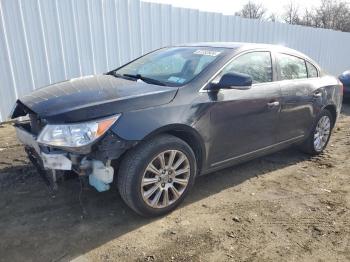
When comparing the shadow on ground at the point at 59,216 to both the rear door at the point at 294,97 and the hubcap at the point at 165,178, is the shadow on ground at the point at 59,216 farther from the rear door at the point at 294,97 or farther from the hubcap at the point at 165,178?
the rear door at the point at 294,97

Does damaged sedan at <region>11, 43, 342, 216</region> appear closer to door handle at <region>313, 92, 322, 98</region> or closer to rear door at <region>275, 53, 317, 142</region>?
rear door at <region>275, 53, 317, 142</region>

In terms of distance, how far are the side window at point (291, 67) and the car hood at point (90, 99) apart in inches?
70.7

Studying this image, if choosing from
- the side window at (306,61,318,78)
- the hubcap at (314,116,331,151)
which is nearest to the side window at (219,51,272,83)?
the side window at (306,61,318,78)

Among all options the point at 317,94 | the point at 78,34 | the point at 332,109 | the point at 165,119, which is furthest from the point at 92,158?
the point at 78,34

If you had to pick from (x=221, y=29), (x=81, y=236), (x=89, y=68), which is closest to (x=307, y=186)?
(x=81, y=236)

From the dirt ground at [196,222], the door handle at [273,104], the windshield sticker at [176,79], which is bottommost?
the dirt ground at [196,222]

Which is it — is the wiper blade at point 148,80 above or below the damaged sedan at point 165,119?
above

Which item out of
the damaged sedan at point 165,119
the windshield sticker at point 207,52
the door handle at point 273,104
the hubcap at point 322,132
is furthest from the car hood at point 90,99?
the hubcap at point 322,132

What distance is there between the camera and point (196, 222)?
128 inches

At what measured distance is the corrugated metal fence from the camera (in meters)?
6.06

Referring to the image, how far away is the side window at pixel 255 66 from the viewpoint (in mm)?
3770

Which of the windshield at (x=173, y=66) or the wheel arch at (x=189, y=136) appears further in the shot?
the windshield at (x=173, y=66)

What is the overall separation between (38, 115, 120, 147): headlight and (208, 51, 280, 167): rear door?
122cm

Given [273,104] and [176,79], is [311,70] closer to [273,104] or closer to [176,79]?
[273,104]
